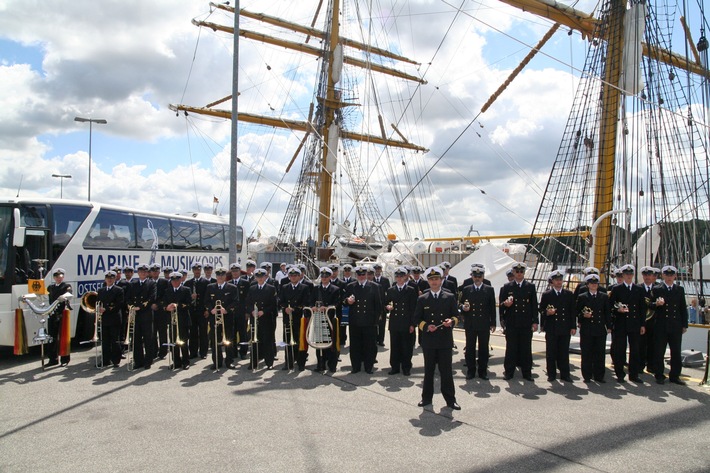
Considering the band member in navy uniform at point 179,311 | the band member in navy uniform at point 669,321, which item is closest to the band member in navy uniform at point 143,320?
the band member in navy uniform at point 179,311

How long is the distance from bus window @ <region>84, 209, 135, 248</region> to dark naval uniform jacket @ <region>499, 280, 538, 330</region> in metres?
8.79

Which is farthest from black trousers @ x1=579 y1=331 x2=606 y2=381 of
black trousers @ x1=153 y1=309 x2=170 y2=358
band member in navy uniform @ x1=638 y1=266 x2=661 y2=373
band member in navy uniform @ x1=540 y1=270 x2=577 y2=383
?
black trousers @ x1=153 y1=309 x2=170 y2=358

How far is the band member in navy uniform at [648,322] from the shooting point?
816 centimetres

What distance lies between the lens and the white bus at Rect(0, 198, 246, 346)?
930cm

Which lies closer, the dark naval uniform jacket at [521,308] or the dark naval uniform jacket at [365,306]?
the dark naval uniform jacket at [521,308]

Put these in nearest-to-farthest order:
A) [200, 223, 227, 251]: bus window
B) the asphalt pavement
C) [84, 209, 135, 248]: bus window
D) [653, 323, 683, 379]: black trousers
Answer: the asphalt pavement → [653, 323, 683, 379]: black trousers → [84, 209, 135, 248]: bus window → [200, 223, 227, 251]: bus window

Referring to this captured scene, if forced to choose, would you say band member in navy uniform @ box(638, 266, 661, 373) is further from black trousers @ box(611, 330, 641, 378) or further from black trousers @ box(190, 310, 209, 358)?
black trousers @ box(190, 310, 209, 358)

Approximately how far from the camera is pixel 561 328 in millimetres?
8141

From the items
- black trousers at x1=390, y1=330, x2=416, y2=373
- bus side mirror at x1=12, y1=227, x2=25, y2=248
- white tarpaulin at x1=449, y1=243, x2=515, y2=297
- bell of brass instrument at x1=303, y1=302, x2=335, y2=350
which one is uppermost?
bus side mirror at x1=12, y1=227, x2=25, y2=248

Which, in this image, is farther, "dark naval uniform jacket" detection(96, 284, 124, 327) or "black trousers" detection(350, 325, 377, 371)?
"dark naval uniform jacket" detection(96, 284, 124, 327)

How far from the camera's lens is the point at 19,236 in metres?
9.16

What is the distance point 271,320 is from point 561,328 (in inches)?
197

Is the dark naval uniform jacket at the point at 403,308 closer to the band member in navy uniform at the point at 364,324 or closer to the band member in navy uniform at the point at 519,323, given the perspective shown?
the band member in navy uniform at the point at 364,324

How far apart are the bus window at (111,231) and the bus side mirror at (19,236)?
1865 mm
